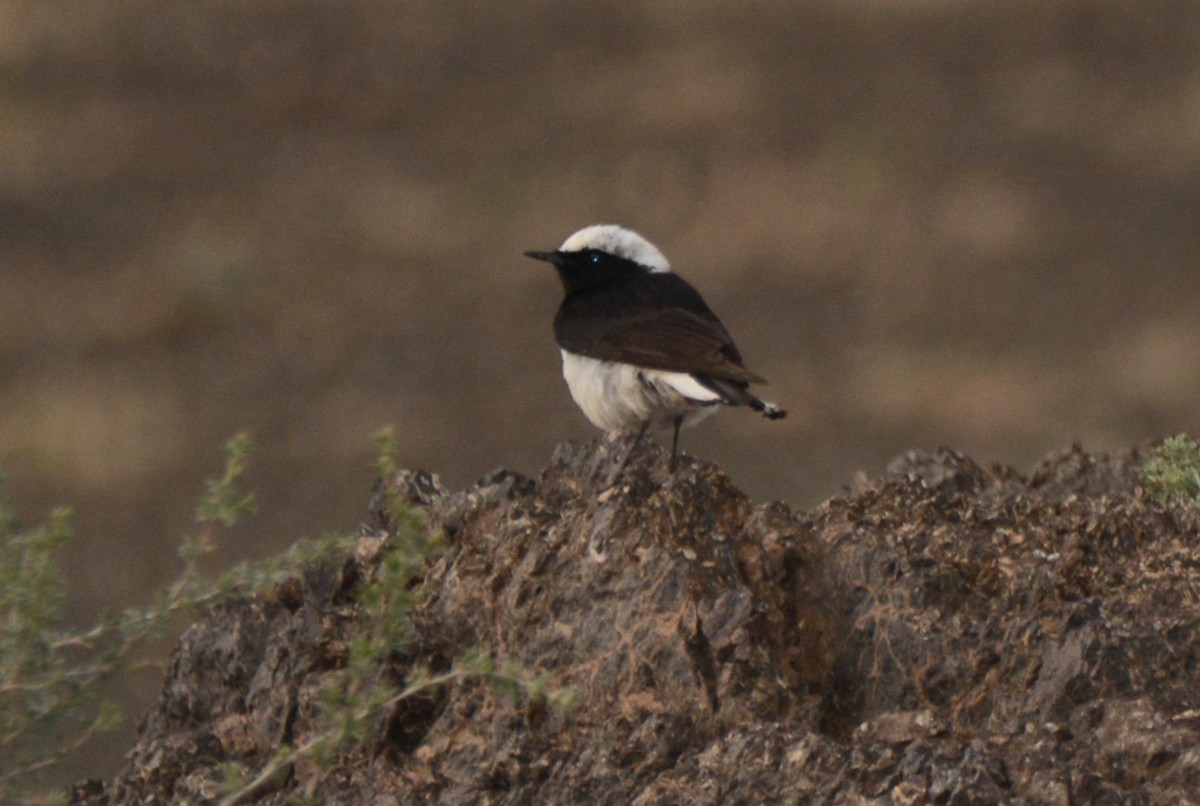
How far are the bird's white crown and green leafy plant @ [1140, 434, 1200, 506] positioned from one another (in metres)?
2.90

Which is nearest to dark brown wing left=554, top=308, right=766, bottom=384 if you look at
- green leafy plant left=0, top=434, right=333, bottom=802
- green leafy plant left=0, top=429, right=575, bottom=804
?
green leafy plant left=0, top=429, right=575, bottom=804

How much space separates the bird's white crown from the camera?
9664 mm

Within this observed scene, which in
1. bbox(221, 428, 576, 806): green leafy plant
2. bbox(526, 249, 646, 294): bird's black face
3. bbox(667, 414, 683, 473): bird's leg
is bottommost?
bbox(221, 428, 576, 806): green leafy plant

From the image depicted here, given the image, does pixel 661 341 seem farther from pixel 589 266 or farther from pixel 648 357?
pixel 589 266

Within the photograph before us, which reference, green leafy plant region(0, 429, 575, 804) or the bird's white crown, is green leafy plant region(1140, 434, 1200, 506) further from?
the bird's white crown

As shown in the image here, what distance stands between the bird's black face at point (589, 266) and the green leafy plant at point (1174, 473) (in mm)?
2906

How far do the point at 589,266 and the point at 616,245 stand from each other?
132 millimetres

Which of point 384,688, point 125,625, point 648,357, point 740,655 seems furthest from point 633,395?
point 384,688

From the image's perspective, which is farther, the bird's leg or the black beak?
the black beak

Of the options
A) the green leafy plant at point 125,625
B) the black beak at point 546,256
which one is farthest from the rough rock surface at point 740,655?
the black beak at point 546,256

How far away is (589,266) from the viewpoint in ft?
31.8

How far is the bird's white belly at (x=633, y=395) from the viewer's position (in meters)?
8.27

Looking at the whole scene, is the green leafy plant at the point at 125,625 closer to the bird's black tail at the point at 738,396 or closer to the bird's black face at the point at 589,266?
the bird's black tail at the point at 738,396

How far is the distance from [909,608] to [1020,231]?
14.0m
